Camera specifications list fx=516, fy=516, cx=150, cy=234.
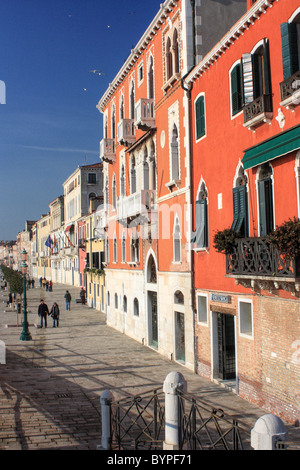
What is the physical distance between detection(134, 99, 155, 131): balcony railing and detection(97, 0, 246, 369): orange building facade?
42 millimetres

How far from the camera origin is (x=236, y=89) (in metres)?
14.2

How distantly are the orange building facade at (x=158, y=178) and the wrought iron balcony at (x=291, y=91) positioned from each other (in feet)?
22.4

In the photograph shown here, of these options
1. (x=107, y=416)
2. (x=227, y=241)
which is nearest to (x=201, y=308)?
(x=227, y=241)

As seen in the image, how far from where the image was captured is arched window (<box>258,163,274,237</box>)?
1265 cm

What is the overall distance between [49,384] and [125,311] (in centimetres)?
1198

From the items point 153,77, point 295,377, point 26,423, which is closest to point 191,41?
point 153,77

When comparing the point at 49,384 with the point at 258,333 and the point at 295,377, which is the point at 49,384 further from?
the point at 295,377

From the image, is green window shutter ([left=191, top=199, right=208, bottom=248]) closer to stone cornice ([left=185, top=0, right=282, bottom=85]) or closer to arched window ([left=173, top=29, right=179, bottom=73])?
stone cornice ([left=185, top=0, right=282, bottom=85])

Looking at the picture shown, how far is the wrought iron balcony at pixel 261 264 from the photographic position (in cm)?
1079

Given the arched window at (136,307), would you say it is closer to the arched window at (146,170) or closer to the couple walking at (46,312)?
the couple walking at (46,312)

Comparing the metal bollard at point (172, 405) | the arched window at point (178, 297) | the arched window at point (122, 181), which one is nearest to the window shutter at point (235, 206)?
the arched window at point (178, 297)

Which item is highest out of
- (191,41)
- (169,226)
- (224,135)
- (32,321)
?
(191,41)
